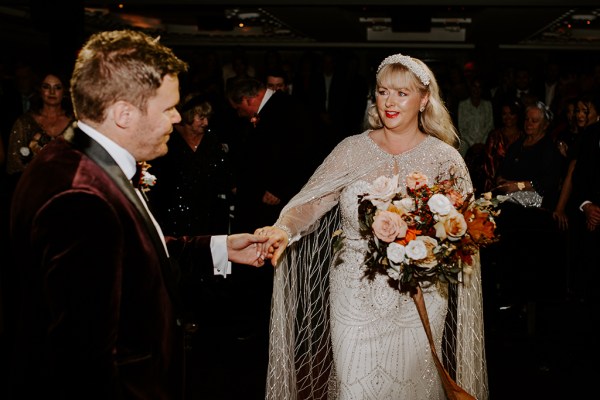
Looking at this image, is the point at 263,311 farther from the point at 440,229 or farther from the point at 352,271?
the point at 440,229

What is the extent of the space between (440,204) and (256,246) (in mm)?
717

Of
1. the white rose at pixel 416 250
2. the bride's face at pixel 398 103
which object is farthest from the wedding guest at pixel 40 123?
the white rose at pixel 416 250

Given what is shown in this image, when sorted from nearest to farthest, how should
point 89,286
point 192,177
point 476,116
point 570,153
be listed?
point 89,286, point 192,177, point 570,153, point 476,116

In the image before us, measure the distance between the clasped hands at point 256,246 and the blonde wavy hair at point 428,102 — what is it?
821mm

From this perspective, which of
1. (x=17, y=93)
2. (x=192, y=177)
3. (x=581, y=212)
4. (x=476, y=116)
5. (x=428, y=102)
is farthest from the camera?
(x=476, y=116)

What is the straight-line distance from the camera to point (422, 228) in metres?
2.74

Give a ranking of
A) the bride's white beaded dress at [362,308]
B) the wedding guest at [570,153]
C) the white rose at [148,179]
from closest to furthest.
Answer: the bride's white beaded dress at [362,308] < the white rose at [148,179] < the wedding guest at [570,153]

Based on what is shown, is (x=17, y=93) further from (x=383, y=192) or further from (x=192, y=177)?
(x=383, y=192)

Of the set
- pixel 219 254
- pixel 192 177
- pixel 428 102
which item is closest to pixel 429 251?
pixel 219 254

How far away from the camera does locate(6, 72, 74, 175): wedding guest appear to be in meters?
5.29

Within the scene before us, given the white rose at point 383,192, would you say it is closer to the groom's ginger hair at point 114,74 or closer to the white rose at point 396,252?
the white rose at point 396,252

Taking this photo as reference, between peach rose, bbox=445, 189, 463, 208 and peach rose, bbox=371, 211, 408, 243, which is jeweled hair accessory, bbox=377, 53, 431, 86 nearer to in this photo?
peach rose, bbox=445, 189, 463, 208

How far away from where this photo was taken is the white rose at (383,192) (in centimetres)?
273

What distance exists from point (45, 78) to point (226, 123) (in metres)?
2.21
